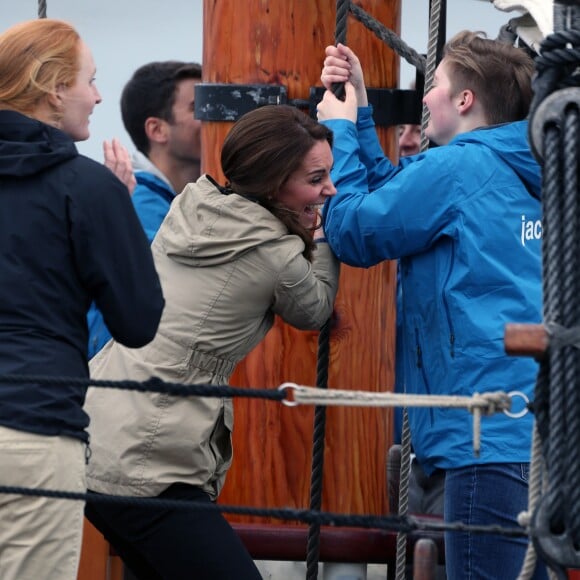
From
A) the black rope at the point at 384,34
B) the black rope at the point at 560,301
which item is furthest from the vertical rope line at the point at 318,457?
the black rope at the point at 560,301

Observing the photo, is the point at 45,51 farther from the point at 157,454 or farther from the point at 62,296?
the point at 157,454

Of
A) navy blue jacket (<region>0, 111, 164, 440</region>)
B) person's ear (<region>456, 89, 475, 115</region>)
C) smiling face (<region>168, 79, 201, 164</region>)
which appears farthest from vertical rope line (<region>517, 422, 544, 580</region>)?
smiling face (<region>168, 79, 201, 164</region>)

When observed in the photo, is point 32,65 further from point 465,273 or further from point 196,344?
point 465,273

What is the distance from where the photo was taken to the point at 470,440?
9.27 feet

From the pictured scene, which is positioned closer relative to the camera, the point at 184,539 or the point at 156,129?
the point at 184,539

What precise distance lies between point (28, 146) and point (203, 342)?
1.84 ft

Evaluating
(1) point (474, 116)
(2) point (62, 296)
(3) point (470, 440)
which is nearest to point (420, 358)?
(3) point (470, 440)

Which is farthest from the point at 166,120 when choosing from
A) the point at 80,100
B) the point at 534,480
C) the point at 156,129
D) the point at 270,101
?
the point at 534,480

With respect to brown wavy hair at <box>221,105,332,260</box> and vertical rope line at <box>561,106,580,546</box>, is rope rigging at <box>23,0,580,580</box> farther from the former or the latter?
brown wavy hair at <box>221,105,332,260</box>

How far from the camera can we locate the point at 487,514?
110 inches

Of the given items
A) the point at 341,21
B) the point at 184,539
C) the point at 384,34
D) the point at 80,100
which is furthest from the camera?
the point at 384,34

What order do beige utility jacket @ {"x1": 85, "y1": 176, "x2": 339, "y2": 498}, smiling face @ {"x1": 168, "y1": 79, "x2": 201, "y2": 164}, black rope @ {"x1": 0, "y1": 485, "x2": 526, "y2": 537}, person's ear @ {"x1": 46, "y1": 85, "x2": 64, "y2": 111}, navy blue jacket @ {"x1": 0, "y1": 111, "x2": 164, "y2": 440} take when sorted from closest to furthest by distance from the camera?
black rope @ {"x1": 0, "y1": 485, "x2": 526, "y2": 537}
navy blue jacket @ {"x1": 0, "y1": 111, "x2": 164, "y2": 440}
person's ear @ {"x1": 46, "y1": 85, "x2": 64, "y2": 111}
beige utility jacket @ {"x1": 85, "y1": 176, "x2": 339, "y2": 498}
smiling face @ {"x1": 168, "y1": 79, "x2": 201, "y2": 164}

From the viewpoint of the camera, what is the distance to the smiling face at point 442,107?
118 inches

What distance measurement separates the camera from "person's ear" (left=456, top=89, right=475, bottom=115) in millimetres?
2977
